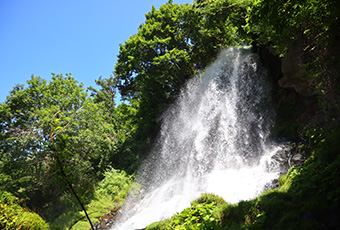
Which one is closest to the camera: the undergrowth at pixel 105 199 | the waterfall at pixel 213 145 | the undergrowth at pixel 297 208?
the undergrowth at pixel 297 208

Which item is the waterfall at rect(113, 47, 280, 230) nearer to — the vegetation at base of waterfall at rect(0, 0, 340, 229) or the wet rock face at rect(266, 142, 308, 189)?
the wet rock face at rect(266, 142, 308, 189)

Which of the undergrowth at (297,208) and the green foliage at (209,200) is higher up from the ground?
the green foliage at (209,200)

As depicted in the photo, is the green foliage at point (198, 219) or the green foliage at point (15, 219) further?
the green foliage at point (15, 219)

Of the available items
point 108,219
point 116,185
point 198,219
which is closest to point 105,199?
point 116,185

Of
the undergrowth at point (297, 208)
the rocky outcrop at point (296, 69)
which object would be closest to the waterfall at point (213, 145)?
the rocky outcrop at point (296, 69)

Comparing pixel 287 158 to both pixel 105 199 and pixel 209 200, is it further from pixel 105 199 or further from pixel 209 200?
pixel 105 199

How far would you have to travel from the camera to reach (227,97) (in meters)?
16.8

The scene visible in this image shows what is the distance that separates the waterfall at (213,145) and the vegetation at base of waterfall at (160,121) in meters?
1.27

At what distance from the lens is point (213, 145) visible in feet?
49.5

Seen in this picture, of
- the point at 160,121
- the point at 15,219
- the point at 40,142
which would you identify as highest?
the point at 40,142

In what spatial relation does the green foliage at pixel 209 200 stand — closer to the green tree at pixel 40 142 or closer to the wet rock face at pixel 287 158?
the wet rock face at pixel 287 158

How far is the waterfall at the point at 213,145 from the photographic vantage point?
1113cm

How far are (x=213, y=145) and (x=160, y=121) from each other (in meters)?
8.32

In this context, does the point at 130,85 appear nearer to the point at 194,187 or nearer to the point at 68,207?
the point at 68,207
